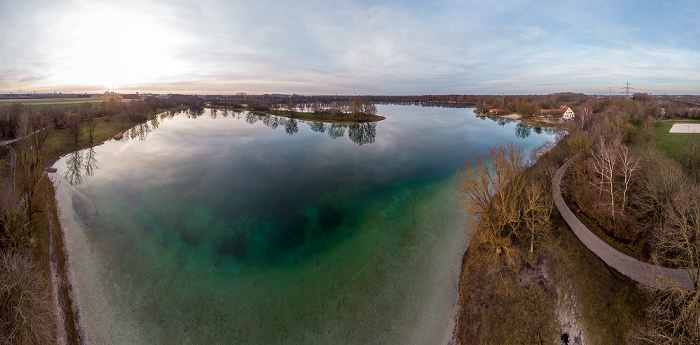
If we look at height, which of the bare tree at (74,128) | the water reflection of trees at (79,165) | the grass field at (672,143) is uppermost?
the bare tree at (74,128)

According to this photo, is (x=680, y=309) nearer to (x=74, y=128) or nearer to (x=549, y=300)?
(x=549, y=300)

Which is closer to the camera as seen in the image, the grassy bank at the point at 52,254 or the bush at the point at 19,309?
the bush at the point at 19,309

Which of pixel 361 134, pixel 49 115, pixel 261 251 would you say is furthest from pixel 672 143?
pixel 49 115

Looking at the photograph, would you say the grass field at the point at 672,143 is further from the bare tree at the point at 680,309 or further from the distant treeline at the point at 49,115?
the distant treeline at the point at 49,115

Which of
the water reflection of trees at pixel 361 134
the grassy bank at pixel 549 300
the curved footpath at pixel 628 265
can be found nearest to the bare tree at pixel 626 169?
the curved footpath at pixel 628 265

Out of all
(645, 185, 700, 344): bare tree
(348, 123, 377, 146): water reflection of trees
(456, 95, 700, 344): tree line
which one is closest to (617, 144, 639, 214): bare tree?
(456, 95, 700, 344): tree line

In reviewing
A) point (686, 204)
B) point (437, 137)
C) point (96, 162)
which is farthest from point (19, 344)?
point (437, 137)

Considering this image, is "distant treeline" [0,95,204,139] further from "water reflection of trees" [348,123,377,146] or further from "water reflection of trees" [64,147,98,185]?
"water reflection of trees" [348,123,377,146]
